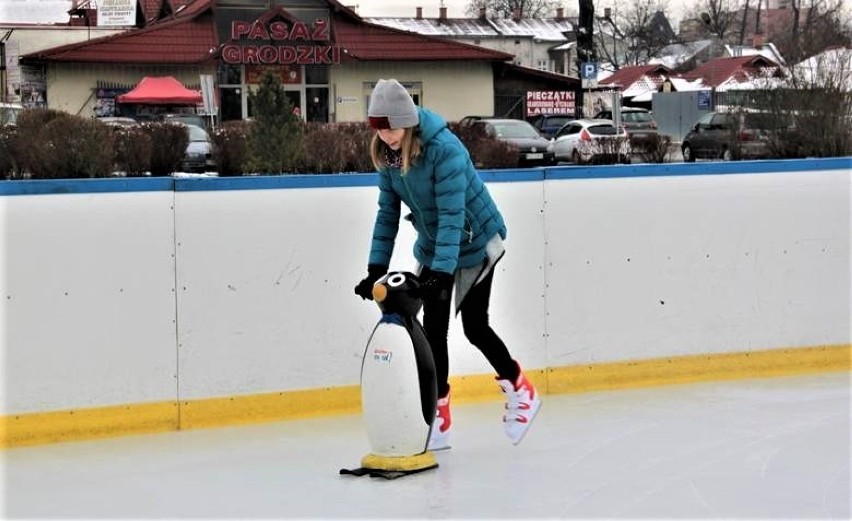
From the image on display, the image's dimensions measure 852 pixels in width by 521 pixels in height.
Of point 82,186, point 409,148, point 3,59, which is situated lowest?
point 82,186

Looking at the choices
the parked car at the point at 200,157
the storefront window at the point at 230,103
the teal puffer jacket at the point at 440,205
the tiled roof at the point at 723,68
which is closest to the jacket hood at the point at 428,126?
the teal puffer jacket at the point at 440,205

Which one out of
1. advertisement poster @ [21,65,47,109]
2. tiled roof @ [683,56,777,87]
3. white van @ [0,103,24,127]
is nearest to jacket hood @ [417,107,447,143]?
white van @ [0,103,24,127]

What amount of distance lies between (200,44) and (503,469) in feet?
111

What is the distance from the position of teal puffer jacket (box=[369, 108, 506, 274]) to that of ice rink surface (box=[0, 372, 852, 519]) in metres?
0.82

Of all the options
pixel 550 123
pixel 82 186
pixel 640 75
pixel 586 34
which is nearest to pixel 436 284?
pixel 82 186

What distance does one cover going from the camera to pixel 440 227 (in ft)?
15.0

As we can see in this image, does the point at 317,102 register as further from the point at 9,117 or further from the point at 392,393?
the point at 392,393

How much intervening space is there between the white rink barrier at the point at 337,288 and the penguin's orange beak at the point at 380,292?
4.89 feet

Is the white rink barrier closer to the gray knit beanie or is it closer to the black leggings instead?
the black leggings

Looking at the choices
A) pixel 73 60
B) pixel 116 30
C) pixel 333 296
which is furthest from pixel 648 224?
pixel 116 30

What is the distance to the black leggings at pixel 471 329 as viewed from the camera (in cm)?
488

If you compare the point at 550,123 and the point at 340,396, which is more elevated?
the point at 550,123

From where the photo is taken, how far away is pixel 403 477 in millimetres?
4699

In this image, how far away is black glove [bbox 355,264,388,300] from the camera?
15.5ft
